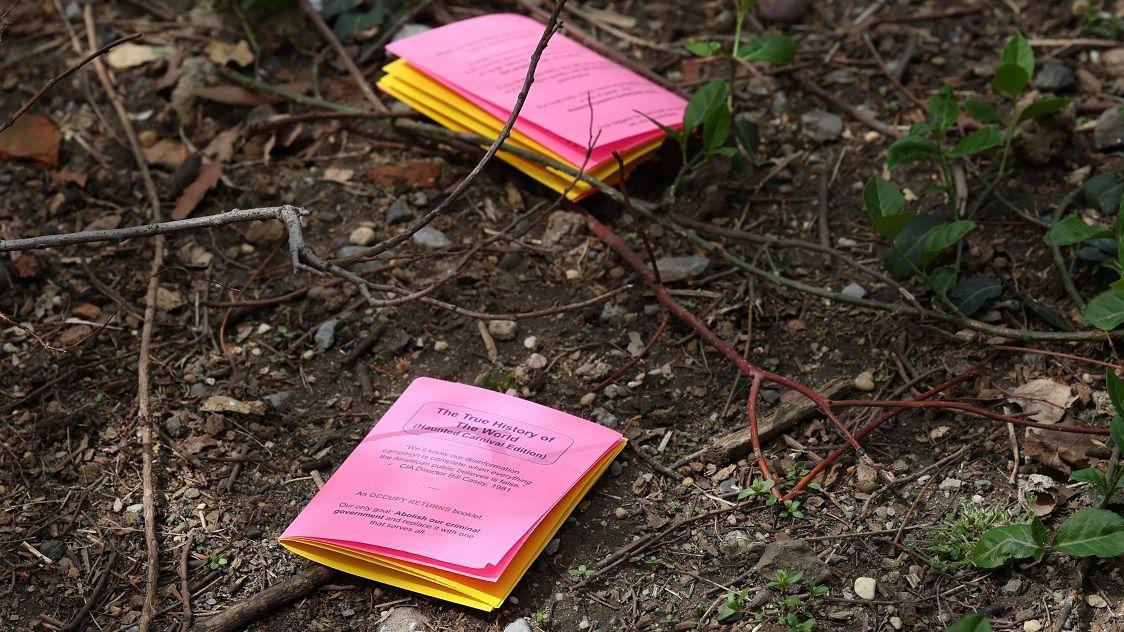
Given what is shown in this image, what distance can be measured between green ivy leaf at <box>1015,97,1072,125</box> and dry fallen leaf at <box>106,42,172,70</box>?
192cm

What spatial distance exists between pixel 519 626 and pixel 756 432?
0.47 meters

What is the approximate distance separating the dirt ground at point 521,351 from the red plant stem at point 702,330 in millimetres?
33

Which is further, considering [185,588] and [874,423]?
[874,423]

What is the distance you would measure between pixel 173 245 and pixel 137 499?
63cm

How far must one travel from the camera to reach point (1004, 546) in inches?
51.6

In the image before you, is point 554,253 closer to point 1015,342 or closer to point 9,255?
point 1015,342

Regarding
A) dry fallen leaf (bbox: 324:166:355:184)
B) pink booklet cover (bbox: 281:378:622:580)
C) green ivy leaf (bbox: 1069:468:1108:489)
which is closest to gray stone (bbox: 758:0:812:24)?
dry fallen leaf (bbox: 324:166:355:184)

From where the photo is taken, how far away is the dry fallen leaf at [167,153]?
2.16m

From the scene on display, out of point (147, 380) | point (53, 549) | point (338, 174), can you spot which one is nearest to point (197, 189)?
point (338, 174)

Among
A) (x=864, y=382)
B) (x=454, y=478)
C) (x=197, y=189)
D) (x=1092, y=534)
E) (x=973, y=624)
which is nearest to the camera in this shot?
(x=973, y=624)

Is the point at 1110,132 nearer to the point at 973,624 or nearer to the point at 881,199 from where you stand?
the point at 881,199

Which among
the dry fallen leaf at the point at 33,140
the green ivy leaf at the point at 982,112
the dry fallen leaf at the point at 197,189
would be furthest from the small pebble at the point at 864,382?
the dry fallen leaf at the point at 33,140

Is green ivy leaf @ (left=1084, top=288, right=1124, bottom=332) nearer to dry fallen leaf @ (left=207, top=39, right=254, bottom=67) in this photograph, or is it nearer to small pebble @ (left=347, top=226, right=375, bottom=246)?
small pebble @ (left=347, top=226, right=375, bottom=246)

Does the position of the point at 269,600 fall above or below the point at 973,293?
below
